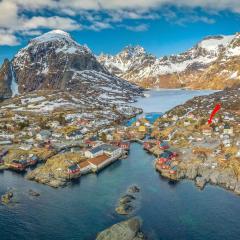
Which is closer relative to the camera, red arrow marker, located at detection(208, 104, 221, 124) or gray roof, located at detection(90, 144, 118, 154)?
gray roof, located at detection(90, 144, 118, 154)

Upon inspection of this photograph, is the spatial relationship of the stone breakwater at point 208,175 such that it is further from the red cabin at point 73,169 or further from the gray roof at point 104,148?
the red cabin at point 73,169

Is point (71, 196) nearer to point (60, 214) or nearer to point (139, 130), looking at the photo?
point (60, 214)

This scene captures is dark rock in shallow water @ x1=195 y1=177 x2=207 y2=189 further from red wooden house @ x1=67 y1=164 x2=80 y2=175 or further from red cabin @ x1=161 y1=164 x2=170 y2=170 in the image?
red wooden house @ x1=67 y1=164 x2=80 y2=175

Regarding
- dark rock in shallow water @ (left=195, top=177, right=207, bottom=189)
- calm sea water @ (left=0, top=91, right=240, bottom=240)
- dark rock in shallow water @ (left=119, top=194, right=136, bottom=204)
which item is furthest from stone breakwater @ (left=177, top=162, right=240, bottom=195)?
dark rock in shallow water @ (left=119, top=194, right=136, bottom=204)

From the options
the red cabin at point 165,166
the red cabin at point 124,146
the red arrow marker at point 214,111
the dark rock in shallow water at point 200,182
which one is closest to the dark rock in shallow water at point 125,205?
the dark rock in shallow water at point 200,182

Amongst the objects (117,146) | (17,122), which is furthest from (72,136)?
(17,122)

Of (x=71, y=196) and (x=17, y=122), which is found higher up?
(x=17, y=122)
